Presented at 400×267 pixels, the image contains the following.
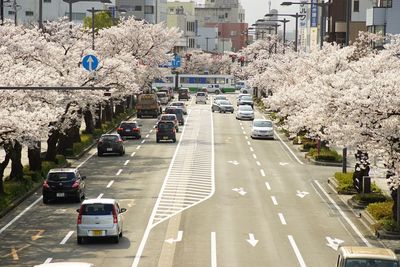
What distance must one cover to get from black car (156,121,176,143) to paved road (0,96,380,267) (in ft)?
18.6

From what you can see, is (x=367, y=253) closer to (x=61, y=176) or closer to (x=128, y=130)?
(x=61, y=176)

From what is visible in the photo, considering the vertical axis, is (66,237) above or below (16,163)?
below

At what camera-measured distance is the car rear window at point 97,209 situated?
102 ft

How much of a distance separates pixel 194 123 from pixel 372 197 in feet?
153

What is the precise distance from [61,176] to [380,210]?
14.0 m

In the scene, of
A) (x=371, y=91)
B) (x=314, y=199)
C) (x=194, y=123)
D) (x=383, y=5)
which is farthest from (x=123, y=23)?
(x=371, y=91)

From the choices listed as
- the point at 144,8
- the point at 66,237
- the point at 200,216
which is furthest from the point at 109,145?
the point at 144,8

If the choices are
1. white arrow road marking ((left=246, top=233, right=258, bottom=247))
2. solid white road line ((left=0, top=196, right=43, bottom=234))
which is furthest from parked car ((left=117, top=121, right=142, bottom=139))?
white arrow road marking ((left=246, top=233, right=258, bottom=247))

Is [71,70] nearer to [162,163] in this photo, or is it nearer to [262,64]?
[162,163]

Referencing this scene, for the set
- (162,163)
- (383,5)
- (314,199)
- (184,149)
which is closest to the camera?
(314,199)

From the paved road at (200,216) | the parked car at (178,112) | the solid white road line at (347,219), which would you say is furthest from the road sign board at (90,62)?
the parked car at (178,112)

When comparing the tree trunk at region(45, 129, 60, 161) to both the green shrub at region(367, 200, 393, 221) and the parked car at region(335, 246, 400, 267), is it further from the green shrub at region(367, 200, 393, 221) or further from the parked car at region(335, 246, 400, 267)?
the parked car at region(335, 246, 400, 267)

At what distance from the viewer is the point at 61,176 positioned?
132ft

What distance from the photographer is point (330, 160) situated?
57.0 m
